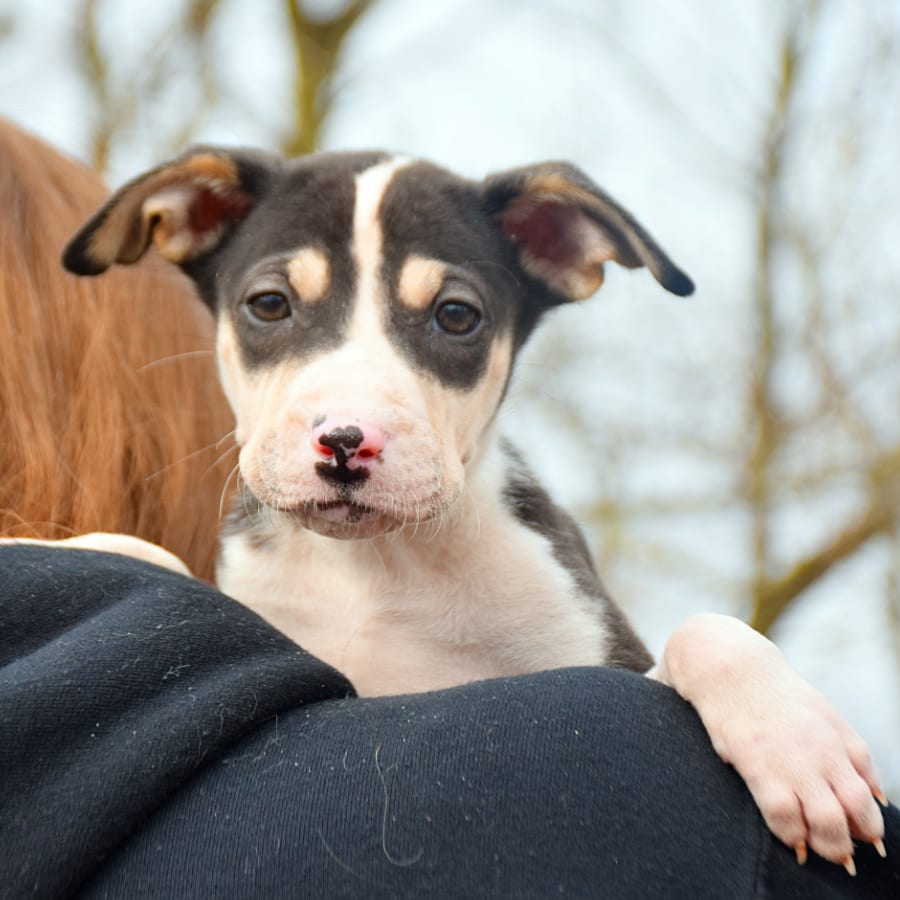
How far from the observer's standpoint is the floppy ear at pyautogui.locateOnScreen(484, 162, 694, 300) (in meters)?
3.07

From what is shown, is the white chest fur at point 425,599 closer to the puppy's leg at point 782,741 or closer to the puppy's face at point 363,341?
the puppy's face at point 363,341

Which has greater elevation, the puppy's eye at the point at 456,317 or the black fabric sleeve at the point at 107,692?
the puppy's eye at the point at 456,317

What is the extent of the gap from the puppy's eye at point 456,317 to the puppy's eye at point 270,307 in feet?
1.14

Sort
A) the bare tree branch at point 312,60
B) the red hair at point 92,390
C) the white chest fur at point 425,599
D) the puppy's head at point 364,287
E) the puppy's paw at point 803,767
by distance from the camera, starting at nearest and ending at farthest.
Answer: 1. the puppy's paw at point 803,767
2. the puppy's head at point 364,287
3. the red hair at point 92,390
4. the white chest fur at point 425,599
5. the bare tree branch at point 312,60

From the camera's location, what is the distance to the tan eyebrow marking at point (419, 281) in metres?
2.75

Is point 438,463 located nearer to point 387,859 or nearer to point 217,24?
point 387,859

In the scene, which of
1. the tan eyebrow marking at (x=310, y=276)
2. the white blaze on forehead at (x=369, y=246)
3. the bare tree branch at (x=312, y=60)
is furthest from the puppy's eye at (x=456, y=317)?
the bare tree branch at (x=312, y=60)

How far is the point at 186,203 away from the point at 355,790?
190 centimetres

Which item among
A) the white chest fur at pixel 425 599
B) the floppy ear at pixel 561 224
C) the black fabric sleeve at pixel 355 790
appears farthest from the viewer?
the floppy ear at pixel 561 224

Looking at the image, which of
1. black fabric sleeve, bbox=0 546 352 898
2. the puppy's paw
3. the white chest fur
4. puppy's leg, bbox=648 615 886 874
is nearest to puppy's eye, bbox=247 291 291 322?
the white chest fur

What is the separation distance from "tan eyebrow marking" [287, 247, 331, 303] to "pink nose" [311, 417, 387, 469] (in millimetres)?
492

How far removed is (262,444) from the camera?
2.53m

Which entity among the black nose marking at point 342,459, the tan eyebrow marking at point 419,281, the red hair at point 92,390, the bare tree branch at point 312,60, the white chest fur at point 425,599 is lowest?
the bare tree branch at point 312,60

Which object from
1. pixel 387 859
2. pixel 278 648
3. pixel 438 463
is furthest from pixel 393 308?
pixel 387 859
